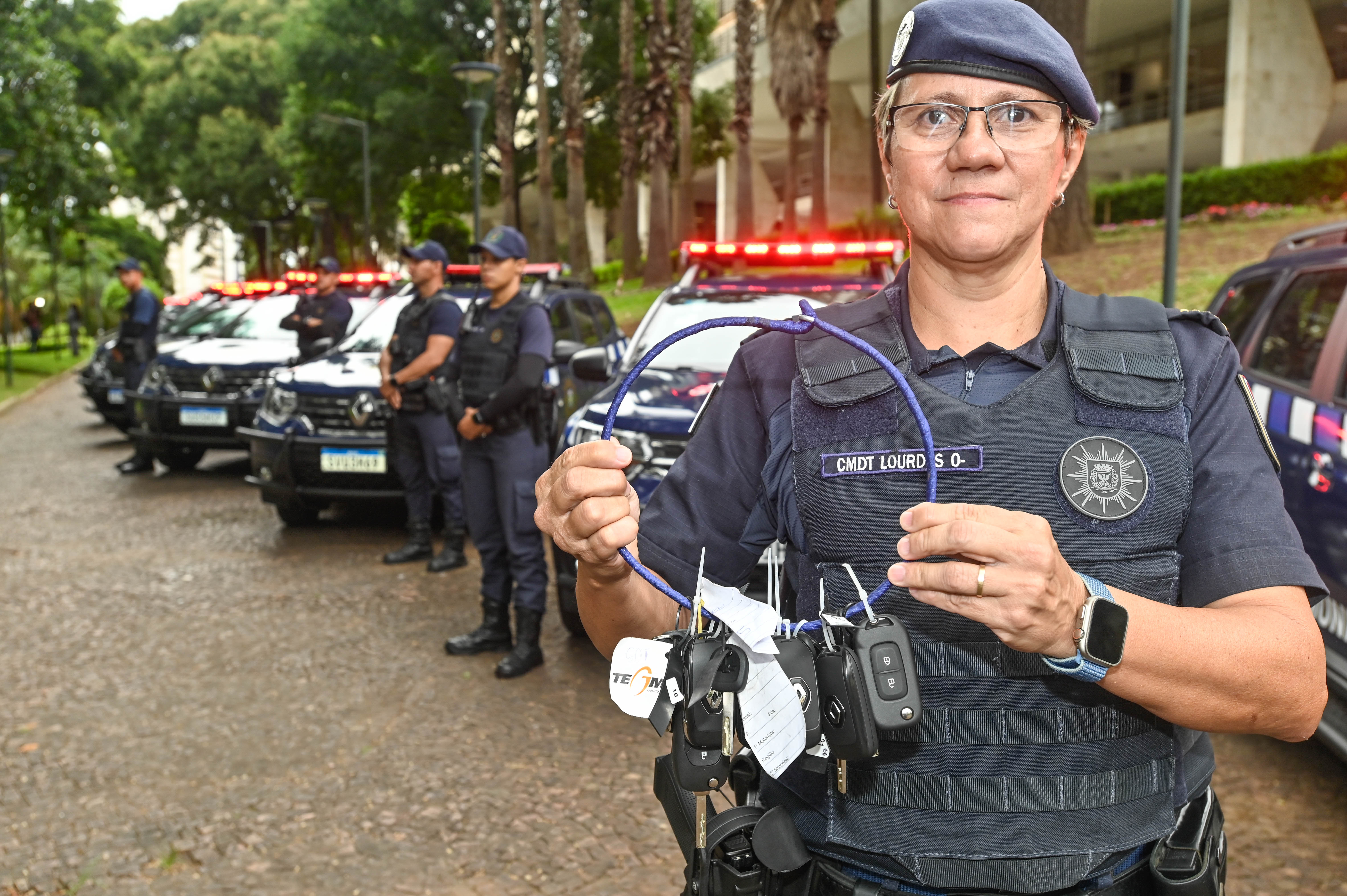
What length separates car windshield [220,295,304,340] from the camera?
11883 mm

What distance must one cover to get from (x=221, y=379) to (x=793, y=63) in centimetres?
1979

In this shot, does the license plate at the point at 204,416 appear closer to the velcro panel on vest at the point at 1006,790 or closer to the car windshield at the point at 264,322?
the car windshield at the point at 264,322

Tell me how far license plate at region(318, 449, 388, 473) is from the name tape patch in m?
6.90

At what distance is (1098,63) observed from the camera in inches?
1245

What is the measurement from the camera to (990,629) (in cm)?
143

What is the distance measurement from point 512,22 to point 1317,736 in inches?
1262

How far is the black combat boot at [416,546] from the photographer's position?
300 inches

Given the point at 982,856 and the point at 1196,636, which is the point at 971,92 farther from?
the point at 982,856

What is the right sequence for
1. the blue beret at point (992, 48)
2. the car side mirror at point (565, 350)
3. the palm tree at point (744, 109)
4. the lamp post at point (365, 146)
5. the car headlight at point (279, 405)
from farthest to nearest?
the lamp post at point (365, 146), the palm tree at point (744, 109), the car headlight at point (279, 405), the car side mirror at point (565, 350), the blue beret at point (992, 48)

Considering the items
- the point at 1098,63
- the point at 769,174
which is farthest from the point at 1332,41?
the point at 769,174

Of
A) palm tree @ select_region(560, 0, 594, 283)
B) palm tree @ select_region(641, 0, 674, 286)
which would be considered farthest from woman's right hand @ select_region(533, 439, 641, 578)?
palm tree @ select_region(641, 0, 674, 286)

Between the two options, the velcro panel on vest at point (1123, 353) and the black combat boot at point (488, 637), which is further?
the black combat boot at point (488, 637)

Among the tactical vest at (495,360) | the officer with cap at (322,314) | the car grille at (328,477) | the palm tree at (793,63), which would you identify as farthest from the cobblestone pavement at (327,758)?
the palm tree at (793,63)

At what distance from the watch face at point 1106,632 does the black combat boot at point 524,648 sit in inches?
170
